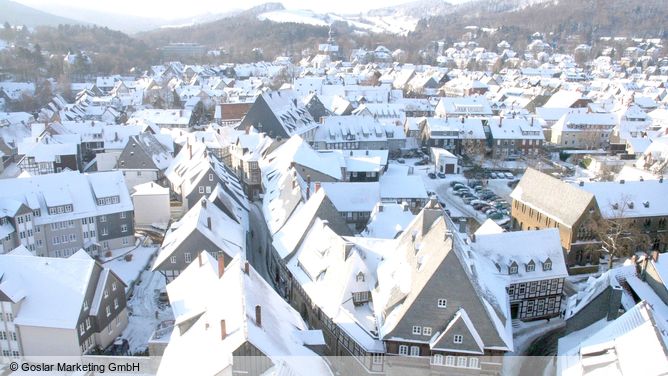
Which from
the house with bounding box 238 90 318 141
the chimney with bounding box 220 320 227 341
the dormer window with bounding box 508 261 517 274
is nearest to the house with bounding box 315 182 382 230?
the dormer window with bounding box 508 261 517 274

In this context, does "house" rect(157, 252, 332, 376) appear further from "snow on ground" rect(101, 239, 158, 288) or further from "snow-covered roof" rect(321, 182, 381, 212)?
"snow-covered roof" rect(321, 182, 381, 212)

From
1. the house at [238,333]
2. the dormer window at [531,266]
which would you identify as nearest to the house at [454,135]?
the dormer window at [531,266]

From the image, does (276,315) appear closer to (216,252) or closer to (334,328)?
(334,328)

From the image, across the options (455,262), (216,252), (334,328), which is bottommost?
(334,328)

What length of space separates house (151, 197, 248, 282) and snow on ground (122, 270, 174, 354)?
2.50 m

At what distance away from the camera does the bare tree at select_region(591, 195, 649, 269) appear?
47.7m

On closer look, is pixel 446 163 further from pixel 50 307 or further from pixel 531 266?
pixel 50 307

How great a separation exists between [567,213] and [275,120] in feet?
142

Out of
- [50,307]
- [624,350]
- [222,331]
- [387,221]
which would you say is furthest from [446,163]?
[222,331]

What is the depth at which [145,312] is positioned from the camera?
40.8 m

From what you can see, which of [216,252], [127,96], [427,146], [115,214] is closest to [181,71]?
[127,96]

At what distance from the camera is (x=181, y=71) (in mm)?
187125

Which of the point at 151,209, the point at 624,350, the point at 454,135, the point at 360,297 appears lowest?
the point at 151,209

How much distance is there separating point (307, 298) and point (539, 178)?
92.0 ft
